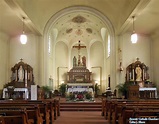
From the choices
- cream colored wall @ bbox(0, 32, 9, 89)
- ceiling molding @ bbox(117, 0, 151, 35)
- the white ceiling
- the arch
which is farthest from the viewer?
the arch

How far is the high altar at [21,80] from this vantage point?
1631 cm

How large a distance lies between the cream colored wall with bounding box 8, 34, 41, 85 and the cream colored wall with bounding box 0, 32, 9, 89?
0.44 m

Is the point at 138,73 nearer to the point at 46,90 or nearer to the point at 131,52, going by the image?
the point at 131,52

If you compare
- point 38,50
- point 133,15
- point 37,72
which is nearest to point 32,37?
point 38,50

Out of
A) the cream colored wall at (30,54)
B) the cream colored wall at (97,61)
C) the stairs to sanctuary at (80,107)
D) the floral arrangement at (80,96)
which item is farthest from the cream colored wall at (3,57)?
the cream colored wall at (97,61)

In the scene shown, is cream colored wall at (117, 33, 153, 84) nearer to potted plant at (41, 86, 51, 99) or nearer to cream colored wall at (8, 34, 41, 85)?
potted plant at (41, 86, 51, 99)

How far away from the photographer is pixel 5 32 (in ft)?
57.4

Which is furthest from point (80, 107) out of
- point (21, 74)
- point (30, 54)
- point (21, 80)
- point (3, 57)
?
point (3, 57)

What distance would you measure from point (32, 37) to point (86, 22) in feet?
21.9

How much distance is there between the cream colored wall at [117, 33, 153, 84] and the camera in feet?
59.2

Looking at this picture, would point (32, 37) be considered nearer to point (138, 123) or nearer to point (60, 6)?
point (60, 6)

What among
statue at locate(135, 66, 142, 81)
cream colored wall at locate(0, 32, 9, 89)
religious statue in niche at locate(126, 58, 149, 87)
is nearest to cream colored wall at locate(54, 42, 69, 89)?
cream colored wall at locate(0, 32, 9, 89)

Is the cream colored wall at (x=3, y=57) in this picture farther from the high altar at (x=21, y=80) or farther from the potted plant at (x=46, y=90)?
the potted plant at (x=46, y=90)

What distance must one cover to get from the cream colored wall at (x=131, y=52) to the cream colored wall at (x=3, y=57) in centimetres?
749
